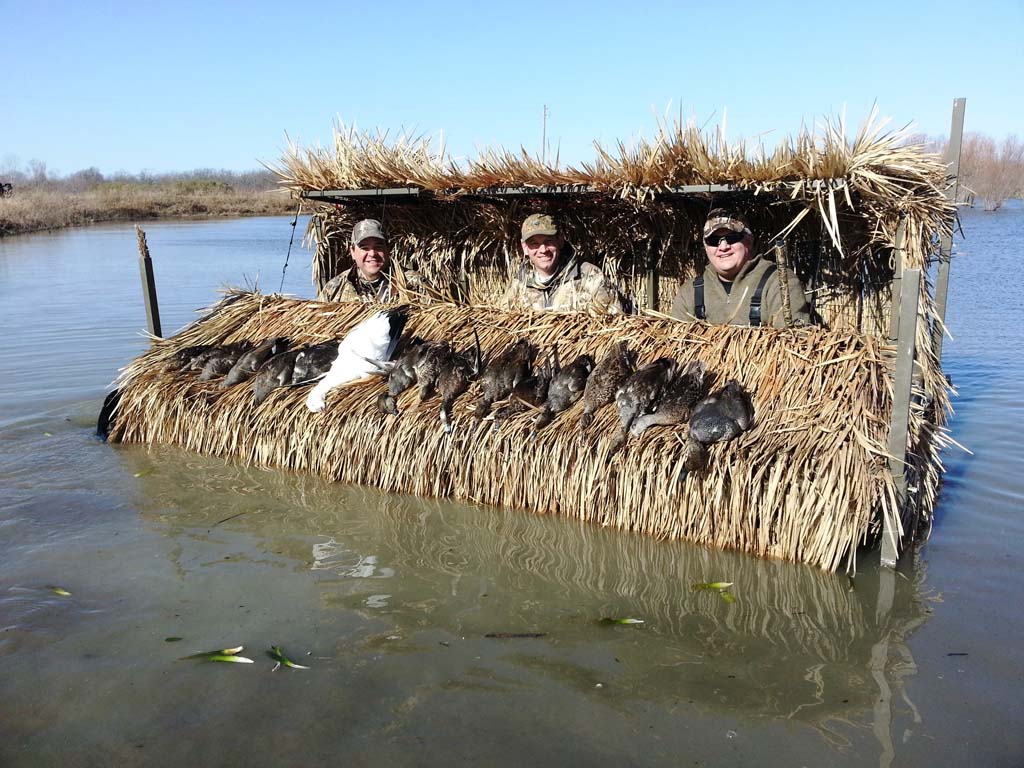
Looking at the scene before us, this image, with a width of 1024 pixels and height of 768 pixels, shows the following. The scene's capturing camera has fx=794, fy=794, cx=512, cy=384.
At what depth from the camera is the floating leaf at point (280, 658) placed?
12.3 ft

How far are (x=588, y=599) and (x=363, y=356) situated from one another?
2881 mm

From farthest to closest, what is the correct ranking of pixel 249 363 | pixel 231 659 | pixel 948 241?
1. pixel 249 363
2. pixel 948 241
3. pixel 231 659

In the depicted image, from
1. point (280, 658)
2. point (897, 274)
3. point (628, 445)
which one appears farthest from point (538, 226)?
point (280, 658)

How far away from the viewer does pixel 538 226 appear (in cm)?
686

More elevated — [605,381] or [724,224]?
[724,224]

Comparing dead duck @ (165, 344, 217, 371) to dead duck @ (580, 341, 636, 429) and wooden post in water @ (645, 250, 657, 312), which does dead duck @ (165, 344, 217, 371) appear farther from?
wooden post in water @ (645, 250, 657, 312)

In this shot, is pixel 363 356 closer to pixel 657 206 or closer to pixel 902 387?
pixel 657 206

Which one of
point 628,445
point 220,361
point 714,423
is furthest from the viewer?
point 220,361

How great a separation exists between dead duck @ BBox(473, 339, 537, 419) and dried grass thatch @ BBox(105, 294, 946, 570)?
17cm

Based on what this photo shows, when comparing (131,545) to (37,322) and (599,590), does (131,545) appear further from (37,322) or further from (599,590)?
(37,322)

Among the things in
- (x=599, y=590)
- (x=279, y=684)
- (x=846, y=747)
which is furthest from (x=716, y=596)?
(x=279, y=684)

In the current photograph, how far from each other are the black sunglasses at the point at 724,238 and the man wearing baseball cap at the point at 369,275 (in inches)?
109

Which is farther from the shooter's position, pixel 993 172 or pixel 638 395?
pixel 993 172

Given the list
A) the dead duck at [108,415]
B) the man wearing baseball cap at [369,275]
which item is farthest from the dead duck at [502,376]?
the dead duck at [108,415]
